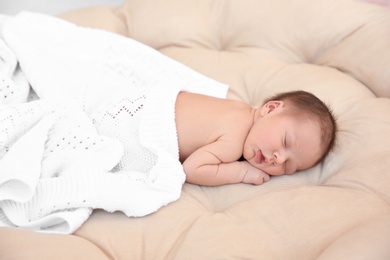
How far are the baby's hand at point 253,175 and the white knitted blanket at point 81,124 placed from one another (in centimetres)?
16

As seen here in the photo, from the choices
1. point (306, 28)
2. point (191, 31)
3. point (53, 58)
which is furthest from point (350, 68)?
point (53, 58)

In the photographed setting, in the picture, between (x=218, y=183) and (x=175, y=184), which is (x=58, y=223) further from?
(x=218, y=183)

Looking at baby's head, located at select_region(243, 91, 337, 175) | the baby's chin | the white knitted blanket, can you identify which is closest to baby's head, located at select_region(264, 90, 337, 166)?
baby's head, located at select_region(243, 91, 337, 175)

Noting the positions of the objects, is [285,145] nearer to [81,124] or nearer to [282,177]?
[282,177]

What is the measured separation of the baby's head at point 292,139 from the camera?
1259 millimetres

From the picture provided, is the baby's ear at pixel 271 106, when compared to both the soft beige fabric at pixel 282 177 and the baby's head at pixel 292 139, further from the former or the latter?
the soft beige fabric at pixel 282 177

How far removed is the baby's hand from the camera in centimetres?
127

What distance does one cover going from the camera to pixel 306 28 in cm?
168

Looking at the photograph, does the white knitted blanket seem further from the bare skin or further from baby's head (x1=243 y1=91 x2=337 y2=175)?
baby's head (x1=243 y1=91 x2=337 y2=175)

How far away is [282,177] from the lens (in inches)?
51.3

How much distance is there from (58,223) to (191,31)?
0.88 metres

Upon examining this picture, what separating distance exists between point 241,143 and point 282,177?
0.13 meters

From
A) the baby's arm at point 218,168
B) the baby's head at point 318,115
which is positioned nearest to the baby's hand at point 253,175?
the baby's arm at point 218,168

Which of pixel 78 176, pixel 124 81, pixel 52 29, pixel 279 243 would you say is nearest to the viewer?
pixel 279 243
